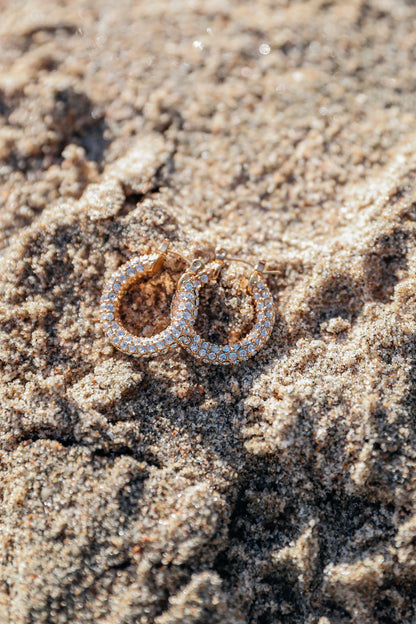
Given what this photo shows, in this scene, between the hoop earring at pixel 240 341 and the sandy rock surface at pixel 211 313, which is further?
the hoop earring at pixel 240 341

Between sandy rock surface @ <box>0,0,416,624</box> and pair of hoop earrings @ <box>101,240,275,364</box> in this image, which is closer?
sandy rock surface @ <box>0,0,416,624</box>

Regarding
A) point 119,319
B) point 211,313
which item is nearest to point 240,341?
point 211,313

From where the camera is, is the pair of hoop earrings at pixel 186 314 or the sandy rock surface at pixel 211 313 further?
the pair of hoop earrings at pixel 186 314

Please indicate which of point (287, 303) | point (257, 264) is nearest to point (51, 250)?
point (257, 264)

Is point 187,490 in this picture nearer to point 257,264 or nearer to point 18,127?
point 257,264
